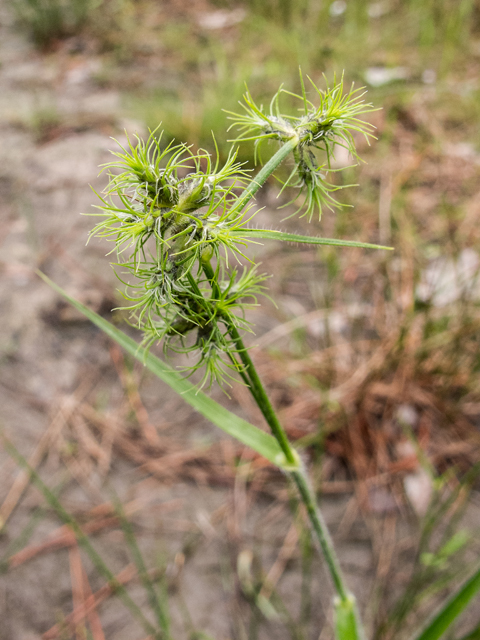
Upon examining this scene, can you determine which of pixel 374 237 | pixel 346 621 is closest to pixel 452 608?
pixel 346 621

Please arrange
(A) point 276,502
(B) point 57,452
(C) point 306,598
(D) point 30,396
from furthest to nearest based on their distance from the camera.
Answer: (D) point 30,396
(B) point 57,452
(A) point 276,502
(C) point 306,598

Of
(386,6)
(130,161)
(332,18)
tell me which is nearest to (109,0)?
(332,18)

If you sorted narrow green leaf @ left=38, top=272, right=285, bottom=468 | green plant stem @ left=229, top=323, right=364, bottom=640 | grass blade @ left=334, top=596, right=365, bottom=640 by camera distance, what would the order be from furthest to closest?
grass blade @ left=334, top=596, right=365, bottom=640
narrow green leaf @ left=38, top=272, right=285, bottom=468
green plant stem @ left=229, top=323, right=364, bottom=640

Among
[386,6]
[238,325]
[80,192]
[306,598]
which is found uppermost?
[386,6]

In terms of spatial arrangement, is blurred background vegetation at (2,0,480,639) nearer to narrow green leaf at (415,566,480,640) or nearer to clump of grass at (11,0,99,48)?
clump of grass at (11,0,99,48)

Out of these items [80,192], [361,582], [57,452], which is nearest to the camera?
[361,582]

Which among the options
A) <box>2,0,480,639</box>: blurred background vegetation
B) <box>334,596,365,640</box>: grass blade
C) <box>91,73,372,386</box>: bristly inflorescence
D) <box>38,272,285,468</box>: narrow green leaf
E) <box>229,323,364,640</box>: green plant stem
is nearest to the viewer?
<box>91,73,372,386</box>: bristly inflorescence

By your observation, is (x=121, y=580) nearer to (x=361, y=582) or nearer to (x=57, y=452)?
(x=57, y=452)

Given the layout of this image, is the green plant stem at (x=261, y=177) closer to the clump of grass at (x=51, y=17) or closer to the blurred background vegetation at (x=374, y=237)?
the blurred background vegetation at (x=374, y=237)

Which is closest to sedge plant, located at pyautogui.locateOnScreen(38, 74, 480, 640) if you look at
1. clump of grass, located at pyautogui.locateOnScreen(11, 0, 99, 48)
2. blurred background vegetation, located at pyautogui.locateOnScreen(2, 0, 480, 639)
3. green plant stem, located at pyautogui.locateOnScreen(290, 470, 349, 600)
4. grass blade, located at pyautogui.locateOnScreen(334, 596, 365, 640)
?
green plant stem, located at pyautogui.locateOnScreen(290, 470, 349, 600)
